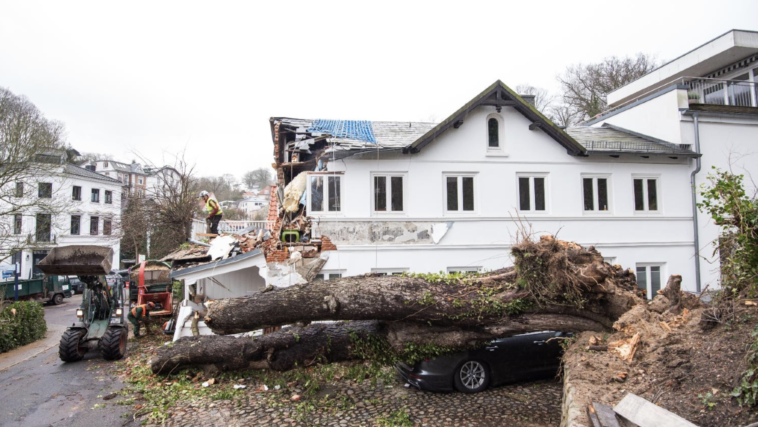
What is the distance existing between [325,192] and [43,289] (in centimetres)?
2235

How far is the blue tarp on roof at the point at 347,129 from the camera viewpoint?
12.9m

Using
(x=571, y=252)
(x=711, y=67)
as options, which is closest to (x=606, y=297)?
(x=571, y=252)

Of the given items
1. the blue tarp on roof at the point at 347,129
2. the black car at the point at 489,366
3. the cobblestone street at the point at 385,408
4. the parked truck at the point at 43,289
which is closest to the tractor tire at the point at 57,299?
the parked truck at the point at 43,289

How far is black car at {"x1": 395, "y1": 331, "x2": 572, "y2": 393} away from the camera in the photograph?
7203 mm

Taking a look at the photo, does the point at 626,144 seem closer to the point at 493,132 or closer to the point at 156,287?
the point at 493,132

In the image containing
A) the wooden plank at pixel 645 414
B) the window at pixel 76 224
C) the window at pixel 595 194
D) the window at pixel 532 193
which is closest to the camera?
the wooden plank at pixel 645 414

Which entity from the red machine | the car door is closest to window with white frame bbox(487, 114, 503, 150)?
the car door

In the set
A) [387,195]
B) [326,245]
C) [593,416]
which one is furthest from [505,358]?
[387,195]

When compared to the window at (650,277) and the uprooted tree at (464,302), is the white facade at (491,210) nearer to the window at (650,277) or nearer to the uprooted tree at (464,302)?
the window at (650,277)

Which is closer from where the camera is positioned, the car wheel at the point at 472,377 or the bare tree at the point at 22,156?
the car wheel at the point at 472,377

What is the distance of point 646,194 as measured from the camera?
13609 mm

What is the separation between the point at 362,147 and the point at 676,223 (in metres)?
10.6

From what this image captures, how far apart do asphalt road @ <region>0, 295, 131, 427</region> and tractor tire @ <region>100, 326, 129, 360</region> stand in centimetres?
23

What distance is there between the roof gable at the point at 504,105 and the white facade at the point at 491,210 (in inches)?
9.5
